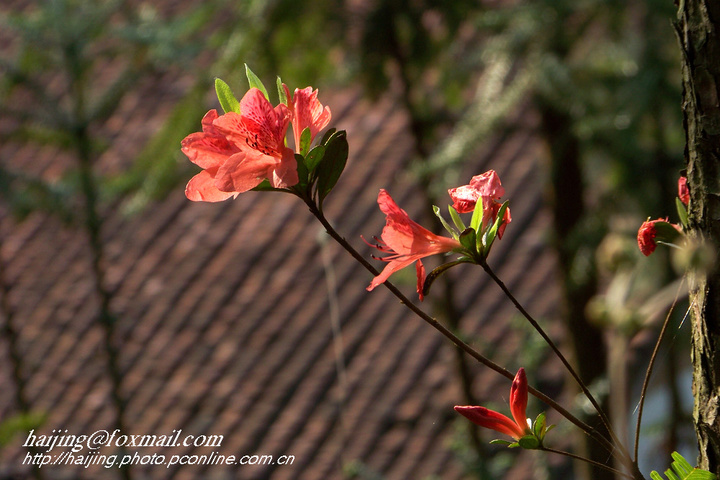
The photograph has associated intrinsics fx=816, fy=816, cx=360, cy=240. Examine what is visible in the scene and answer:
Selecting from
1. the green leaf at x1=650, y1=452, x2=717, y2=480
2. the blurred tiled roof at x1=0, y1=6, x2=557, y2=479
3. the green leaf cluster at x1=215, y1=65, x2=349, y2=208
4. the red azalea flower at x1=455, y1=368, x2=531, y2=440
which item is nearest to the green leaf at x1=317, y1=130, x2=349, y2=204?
the green leaf cluster at x1=215, y1=65, x2=349, y2=208

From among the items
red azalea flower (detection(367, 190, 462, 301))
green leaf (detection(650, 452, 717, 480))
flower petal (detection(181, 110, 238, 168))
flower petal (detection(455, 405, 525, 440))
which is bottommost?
flower petal (detection(455, 405, 525, 440))

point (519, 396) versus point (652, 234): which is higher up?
point (652, 234)

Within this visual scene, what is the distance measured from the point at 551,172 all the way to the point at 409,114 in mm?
412

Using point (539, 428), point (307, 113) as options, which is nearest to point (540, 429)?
point (539, 428)

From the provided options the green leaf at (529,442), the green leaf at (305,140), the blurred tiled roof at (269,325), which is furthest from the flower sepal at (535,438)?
the blurred tiled roof at (269,325)

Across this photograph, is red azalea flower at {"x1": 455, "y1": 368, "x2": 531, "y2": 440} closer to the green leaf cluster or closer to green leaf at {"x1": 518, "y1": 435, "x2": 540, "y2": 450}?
green leaf at {"x1": 518, "y1": 435, "x2": 540, "y2": 450}

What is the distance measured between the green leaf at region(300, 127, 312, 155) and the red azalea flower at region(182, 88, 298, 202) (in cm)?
1

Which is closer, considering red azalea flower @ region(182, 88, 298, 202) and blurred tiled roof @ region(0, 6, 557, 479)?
red azalea flower @ region(182, 88, 298, 202)

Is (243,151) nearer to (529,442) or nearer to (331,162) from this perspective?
(331,162)

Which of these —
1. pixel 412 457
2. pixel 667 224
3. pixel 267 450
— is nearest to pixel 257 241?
pixel 267 450

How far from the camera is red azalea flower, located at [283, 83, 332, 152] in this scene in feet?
1.55

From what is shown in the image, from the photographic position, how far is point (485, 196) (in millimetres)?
486

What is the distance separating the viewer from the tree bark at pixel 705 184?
0.49m

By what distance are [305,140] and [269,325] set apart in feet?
10.8
